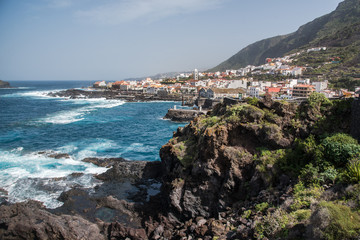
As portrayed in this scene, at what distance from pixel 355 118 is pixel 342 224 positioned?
689 centimetres

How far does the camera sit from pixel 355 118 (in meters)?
11.3

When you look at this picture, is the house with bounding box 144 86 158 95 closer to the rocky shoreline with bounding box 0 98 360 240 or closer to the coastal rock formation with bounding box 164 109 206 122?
the coastal rock formation with bounding box 164 109 206 122

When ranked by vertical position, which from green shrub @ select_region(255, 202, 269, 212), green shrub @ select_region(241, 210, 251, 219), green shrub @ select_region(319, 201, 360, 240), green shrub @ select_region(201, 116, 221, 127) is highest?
green shrub @ select_region(201, 116, 221, 127)

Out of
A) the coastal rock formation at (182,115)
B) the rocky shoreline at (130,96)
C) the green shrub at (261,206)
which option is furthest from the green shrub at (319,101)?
the rocky shoreline at (130,96)

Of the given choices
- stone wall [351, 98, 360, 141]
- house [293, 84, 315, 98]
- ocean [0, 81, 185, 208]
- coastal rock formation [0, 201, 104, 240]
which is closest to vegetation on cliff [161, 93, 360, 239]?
stone wall [351, 98, 360, 141]

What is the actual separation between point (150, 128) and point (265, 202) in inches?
1285

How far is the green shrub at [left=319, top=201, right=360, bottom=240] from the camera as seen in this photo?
643cm

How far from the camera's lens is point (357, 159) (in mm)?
9211

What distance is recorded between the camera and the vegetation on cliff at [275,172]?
798 centimetres

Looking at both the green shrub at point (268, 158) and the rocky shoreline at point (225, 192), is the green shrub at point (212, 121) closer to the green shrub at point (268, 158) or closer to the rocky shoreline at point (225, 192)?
the rocky shoreline at point (225, 192)

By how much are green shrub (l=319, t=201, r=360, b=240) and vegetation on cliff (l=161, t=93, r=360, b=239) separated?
0.9 inches

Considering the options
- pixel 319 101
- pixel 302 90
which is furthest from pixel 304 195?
pixel 302 90

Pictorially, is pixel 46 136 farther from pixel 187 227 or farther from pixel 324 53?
pixel 324 53

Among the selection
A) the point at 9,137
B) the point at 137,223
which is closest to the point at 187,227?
the point at 137,223
